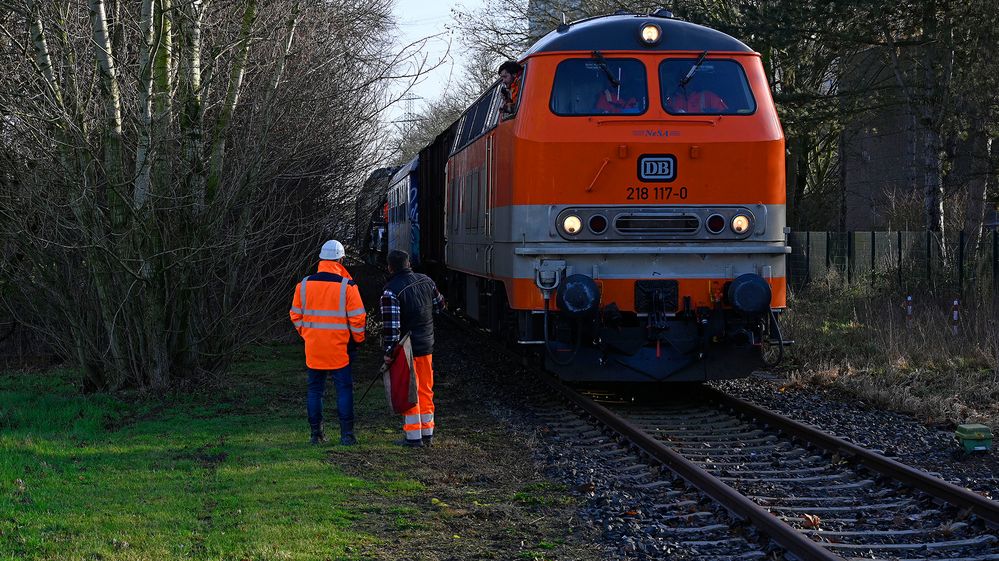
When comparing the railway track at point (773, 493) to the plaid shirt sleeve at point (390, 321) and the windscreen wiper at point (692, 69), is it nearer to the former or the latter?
the plaid shirt sleeve at point (390, 321)

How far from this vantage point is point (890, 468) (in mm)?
7203

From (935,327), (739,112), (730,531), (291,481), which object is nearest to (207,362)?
(291,481)

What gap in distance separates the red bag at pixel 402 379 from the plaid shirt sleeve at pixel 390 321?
0.07 metres

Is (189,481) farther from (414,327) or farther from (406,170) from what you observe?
(406,170)

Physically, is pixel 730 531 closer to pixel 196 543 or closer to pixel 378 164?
pixel 196 543

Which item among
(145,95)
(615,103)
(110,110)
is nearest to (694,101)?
(615,103)

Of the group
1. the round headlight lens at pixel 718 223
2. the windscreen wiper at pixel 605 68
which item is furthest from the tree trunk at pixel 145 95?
the round headlight lens at pixel 718 223

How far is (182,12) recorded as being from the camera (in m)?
10.7

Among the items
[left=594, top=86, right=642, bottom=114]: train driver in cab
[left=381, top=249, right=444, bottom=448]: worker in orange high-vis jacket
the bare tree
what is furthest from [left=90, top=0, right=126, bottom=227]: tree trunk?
[left=594, top=86, right=642, bottom=114]: train driver in cab

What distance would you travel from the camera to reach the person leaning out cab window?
34.1ft

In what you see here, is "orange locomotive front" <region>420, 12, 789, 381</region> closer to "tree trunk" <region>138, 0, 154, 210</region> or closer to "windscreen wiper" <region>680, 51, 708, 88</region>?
"windscreen wiper" <region>680, 51, 708, 88</region>

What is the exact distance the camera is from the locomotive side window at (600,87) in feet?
33.0

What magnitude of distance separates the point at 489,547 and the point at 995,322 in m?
9.65

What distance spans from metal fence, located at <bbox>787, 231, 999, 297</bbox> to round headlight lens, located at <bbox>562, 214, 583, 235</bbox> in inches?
348
